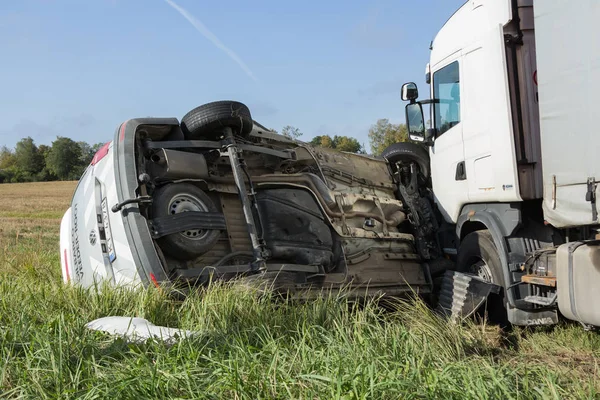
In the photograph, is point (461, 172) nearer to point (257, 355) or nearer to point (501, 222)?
point (501, 222)

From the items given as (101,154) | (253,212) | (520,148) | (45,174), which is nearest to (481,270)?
(520,148)

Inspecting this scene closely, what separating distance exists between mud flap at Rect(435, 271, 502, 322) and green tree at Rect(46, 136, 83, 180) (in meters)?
56.5

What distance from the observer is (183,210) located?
4.47 metres

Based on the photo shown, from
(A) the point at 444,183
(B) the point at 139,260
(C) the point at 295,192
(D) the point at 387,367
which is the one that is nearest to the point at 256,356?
(D) the point at 387,367

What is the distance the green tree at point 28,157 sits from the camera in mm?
61069

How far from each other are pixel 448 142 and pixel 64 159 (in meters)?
60.2

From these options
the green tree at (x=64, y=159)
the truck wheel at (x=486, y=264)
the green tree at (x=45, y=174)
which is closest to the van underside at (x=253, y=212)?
the truck wheel at (x=486, y=264)

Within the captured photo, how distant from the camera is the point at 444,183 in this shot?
5711mm

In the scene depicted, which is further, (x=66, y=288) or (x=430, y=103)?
(x=430, y=103)

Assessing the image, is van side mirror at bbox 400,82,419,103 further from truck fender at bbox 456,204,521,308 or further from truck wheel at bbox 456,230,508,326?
truck wheel at bbox 456,230,508,326

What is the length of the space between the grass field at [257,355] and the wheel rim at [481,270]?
2.20 ft

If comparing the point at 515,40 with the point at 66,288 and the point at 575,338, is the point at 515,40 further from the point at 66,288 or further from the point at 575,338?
the point at 66,288

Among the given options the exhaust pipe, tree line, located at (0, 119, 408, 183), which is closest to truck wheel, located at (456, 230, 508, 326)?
the exhaust pipe

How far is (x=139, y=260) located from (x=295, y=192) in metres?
1.67
